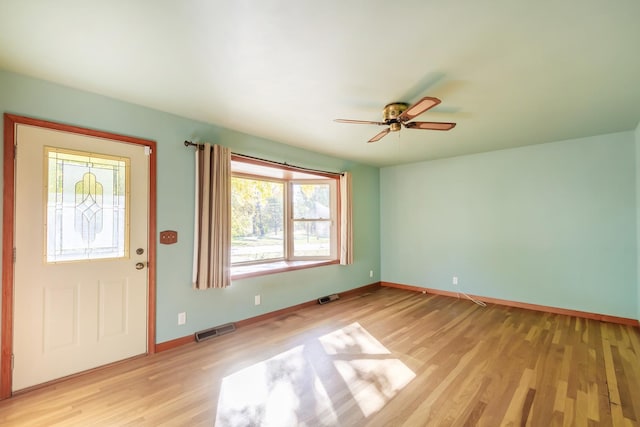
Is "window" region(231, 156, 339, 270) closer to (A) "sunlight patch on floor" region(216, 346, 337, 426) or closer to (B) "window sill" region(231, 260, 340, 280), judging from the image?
(B) "window sill" region(231, 260, 340, 280)

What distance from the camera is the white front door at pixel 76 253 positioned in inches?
89.0

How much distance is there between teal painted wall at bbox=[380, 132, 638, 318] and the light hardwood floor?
0.70 m

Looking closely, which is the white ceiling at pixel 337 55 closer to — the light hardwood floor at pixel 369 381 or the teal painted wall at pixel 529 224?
the teal painted wall at pixel 529 224

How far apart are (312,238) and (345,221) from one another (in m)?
0.67

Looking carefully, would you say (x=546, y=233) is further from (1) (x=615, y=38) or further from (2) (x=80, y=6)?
(2) (x=80, y=6)

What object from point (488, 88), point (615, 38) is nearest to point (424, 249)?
point (488, 88)

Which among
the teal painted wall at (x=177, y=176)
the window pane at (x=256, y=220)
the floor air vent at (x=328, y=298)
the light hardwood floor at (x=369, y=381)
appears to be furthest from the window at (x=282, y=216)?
the light hardwood floor at (x=369, y=381)

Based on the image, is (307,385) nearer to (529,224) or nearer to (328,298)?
(328,298)

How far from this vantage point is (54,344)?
2.37 m

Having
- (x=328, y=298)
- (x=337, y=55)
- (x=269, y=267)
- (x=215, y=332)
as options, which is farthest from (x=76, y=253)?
(x=328, y=298)

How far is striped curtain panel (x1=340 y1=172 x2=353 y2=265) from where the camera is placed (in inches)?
196

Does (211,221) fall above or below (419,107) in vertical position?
below

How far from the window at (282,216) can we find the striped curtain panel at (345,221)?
136 mm

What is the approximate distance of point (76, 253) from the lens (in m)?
2.49
